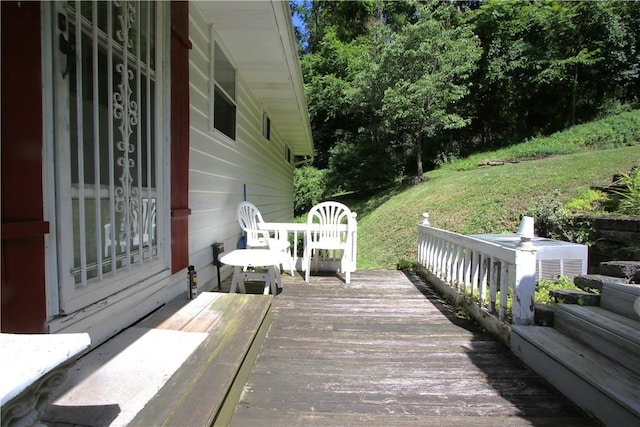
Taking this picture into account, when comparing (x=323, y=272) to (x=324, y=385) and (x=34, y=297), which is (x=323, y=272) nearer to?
(x=324, y=385)

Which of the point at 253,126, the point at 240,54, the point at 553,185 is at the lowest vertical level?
the point at 553,185

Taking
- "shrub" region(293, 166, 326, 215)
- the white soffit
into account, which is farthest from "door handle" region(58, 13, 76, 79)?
"shrub" region(293, 166, 326, 215)

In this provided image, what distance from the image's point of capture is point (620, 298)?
2.23m

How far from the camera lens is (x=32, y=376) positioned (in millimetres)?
690

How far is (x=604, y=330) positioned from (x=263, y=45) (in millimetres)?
3894

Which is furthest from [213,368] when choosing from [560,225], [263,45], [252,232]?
[560,225]

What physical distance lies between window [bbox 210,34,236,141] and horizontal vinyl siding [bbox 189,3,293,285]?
13 centimetres

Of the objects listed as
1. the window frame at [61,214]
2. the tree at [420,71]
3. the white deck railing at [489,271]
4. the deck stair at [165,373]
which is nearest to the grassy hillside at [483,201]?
the white deck railing at [489,271]

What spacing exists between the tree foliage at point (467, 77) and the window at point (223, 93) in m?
8.53

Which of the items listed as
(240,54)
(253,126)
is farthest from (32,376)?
(253,126)

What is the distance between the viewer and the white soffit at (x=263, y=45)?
3.27 meters

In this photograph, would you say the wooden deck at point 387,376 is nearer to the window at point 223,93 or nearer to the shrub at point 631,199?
the window at point 223,93

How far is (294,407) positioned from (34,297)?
1205mm

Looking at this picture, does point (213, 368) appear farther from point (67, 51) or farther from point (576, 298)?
point (576, 298)
